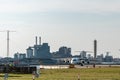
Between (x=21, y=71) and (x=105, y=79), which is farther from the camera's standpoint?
(x=21, y=71)

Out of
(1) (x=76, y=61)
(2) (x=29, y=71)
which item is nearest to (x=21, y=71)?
(2) (x=29, y=71)

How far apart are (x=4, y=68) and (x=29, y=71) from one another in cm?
701

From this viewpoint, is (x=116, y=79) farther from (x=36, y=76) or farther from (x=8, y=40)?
(x=8, y=40)

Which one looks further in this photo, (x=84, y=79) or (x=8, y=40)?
(x=8, y=40)

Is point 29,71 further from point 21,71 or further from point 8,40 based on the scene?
point 8,40

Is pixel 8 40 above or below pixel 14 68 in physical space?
above

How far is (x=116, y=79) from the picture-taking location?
190 feet

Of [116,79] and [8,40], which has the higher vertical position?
[8,40]

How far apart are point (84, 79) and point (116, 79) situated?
4046 mm

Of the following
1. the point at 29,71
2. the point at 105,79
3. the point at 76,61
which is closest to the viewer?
the point at 105,79

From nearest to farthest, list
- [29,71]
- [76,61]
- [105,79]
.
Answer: [105,79]
[29,71]
[76,61]

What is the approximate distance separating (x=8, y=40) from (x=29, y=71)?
288ft

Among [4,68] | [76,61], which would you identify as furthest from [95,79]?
[76,61]

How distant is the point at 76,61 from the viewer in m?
176
